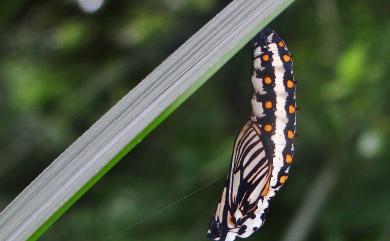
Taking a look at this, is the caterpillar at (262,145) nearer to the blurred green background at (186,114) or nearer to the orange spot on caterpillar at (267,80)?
the orange spot on caterpillar at (267,80)

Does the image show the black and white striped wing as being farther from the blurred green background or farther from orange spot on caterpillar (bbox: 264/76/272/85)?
the blurred green background

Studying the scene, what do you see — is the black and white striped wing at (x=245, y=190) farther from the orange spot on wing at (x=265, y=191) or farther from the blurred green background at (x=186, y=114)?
the blurred green background at (x=186, y=114)

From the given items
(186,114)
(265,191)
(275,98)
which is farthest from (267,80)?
(186,114)

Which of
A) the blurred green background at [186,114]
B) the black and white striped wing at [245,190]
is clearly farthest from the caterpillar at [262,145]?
the blurred green background at [186,114]

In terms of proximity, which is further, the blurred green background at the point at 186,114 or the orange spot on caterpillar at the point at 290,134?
the blurred green background at the point at 186,114

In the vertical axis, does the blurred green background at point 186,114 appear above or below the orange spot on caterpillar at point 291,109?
above

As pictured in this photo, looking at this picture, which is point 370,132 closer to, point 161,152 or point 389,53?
point 389,53

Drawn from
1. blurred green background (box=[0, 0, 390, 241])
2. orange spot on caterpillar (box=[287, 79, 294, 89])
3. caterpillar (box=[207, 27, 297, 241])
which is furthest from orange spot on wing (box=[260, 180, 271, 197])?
blurred green background (box=[0, 0, 390, 241])

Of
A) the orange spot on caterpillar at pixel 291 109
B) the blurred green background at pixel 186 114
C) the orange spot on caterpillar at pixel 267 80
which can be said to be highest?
the blurred green background at pixel 186 114
